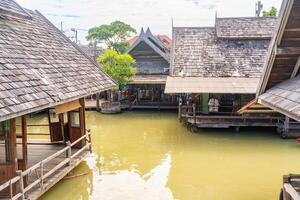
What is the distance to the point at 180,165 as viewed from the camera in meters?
11.9

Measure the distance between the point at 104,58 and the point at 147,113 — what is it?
4663 mm

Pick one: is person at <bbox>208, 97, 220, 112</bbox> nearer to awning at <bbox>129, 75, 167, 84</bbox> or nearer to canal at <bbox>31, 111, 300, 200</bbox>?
canal at <bbox>31, 111, 300, 200</bbox>

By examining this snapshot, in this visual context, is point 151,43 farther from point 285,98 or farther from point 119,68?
point 285,98

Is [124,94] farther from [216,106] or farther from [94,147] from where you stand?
[94,147]

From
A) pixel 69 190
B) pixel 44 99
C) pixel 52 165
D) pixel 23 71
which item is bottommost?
pixel 69 190

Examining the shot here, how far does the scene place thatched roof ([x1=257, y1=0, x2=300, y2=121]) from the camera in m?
5.44

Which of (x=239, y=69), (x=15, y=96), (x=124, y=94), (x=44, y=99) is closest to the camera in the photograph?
(x=15, y=96)

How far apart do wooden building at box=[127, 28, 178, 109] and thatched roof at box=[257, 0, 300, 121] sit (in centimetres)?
1701

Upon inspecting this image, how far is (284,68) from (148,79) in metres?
17.3

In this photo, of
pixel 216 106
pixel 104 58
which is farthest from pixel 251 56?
pixel 104 58

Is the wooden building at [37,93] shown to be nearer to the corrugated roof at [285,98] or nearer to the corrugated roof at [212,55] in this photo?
the corrugated roof at [285,98]

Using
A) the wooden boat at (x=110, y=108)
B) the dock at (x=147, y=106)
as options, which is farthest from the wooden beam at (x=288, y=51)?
the dock at (x=147, y=106)

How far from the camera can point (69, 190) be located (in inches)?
379

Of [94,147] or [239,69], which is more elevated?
[239,69]
